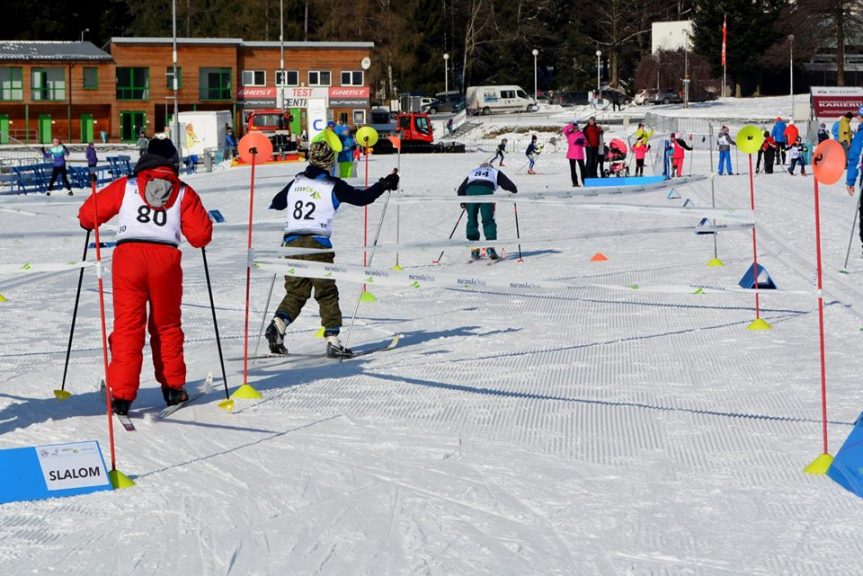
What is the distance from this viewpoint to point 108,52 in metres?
68.5

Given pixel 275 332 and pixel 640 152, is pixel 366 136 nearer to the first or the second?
pixel 275 332

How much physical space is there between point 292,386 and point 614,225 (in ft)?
39.5

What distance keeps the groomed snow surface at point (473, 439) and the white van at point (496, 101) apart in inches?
2337

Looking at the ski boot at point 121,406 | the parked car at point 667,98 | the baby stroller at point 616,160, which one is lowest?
the ski boot at point 121,406

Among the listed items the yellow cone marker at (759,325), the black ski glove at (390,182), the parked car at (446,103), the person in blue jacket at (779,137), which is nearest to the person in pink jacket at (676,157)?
the person in blue jacket at (779,137)

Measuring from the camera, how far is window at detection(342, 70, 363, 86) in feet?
229

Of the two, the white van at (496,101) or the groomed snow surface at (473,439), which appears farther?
the white van at (496,101)

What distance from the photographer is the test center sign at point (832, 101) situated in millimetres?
44875

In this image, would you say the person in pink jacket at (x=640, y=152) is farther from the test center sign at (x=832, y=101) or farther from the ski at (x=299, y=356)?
the ski at (x=299, y=356)

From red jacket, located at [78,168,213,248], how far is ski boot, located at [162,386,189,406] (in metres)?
0.85

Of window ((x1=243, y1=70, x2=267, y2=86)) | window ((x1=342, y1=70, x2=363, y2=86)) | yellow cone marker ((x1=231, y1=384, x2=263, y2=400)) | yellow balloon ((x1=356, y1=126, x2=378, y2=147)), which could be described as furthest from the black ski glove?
window ((x1=243, y1=70, x2=267, y2=86))

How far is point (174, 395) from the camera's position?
24.1 ft

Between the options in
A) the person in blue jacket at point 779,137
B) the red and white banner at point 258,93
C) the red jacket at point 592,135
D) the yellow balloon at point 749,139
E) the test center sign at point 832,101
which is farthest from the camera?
the red and white banner at point 258,93

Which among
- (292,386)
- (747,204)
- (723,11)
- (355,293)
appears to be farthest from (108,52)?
(292,386)
